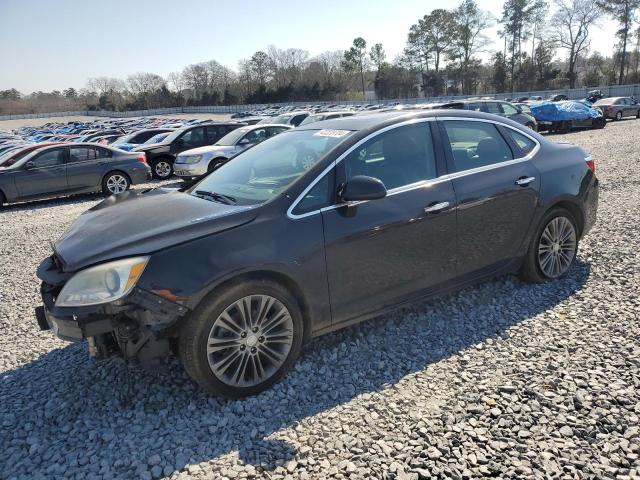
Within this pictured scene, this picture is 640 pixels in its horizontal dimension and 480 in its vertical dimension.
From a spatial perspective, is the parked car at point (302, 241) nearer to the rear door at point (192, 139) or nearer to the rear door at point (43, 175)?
the rear door at point (43, 175)

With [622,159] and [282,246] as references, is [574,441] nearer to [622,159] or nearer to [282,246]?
[282,246]

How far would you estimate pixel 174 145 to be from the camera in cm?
1537

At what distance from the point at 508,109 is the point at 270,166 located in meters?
17.7

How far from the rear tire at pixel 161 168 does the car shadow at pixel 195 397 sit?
39.9ft

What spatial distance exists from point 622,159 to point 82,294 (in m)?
13.4

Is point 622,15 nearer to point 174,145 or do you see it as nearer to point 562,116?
point 562,116

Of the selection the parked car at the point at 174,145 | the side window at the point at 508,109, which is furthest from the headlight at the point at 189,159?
the side window at the point at 508,109

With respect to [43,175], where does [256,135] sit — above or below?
above

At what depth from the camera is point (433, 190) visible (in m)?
3.80

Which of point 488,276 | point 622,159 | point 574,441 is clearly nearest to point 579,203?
point 488,276

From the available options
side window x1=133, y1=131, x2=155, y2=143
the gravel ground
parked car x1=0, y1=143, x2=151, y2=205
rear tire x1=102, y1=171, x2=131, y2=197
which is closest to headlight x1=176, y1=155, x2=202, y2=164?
parked car x1=0, y1=143, x2=151, y2=205

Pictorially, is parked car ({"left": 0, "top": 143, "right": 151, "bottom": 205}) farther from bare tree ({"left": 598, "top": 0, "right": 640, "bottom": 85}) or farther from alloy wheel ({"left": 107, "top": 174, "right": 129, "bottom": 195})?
bare tree ({"left": 598, "top": 0, "right": 640, "bottom": 85})

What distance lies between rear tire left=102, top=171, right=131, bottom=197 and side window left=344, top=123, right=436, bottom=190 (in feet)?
33.9

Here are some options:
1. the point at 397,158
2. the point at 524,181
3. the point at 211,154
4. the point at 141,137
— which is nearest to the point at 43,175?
the point at 211,154
